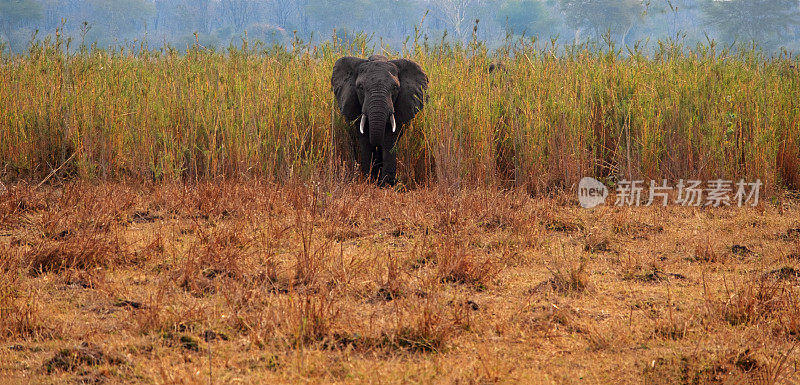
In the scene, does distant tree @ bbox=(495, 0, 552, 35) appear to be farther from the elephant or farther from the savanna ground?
the elephant

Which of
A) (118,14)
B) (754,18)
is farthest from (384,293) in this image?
(118,14)

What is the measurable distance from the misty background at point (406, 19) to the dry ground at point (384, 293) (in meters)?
39.2

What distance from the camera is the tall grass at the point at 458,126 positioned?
583cm

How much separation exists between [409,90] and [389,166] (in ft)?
2.38

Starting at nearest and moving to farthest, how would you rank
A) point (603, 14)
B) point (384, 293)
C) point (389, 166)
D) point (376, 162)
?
point (384, 293) → point (389, 166) → point (376, 162) → point (603, 14)

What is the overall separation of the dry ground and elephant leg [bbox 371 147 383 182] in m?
1.47

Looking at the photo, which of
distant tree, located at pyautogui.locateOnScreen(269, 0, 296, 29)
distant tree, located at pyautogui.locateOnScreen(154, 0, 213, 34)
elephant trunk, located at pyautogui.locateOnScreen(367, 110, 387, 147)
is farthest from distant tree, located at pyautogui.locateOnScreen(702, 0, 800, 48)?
distant tree, located at pyautogui.locateOnScreen(269, 0, 296, 29)

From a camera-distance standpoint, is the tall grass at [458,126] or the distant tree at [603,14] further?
the distant tree at [603,14]

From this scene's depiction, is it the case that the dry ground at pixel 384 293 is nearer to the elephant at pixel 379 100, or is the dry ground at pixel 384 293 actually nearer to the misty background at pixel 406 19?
the elephant at pixel 379 100

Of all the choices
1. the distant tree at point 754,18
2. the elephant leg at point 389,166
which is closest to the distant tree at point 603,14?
the distant tree at point 754,18

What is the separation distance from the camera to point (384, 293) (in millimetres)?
3215

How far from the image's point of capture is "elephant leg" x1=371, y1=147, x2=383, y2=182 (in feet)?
21.5

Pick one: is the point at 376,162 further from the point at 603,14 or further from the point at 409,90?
the point at 603,14

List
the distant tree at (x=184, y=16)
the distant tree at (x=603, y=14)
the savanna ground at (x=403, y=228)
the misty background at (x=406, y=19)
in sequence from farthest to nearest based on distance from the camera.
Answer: the distant tree at (x=184, y=16) → the distant tree at (x=603, y=14) → the misty background at (x=406, y=19) → the savanna ground at (x=403, y=228)
